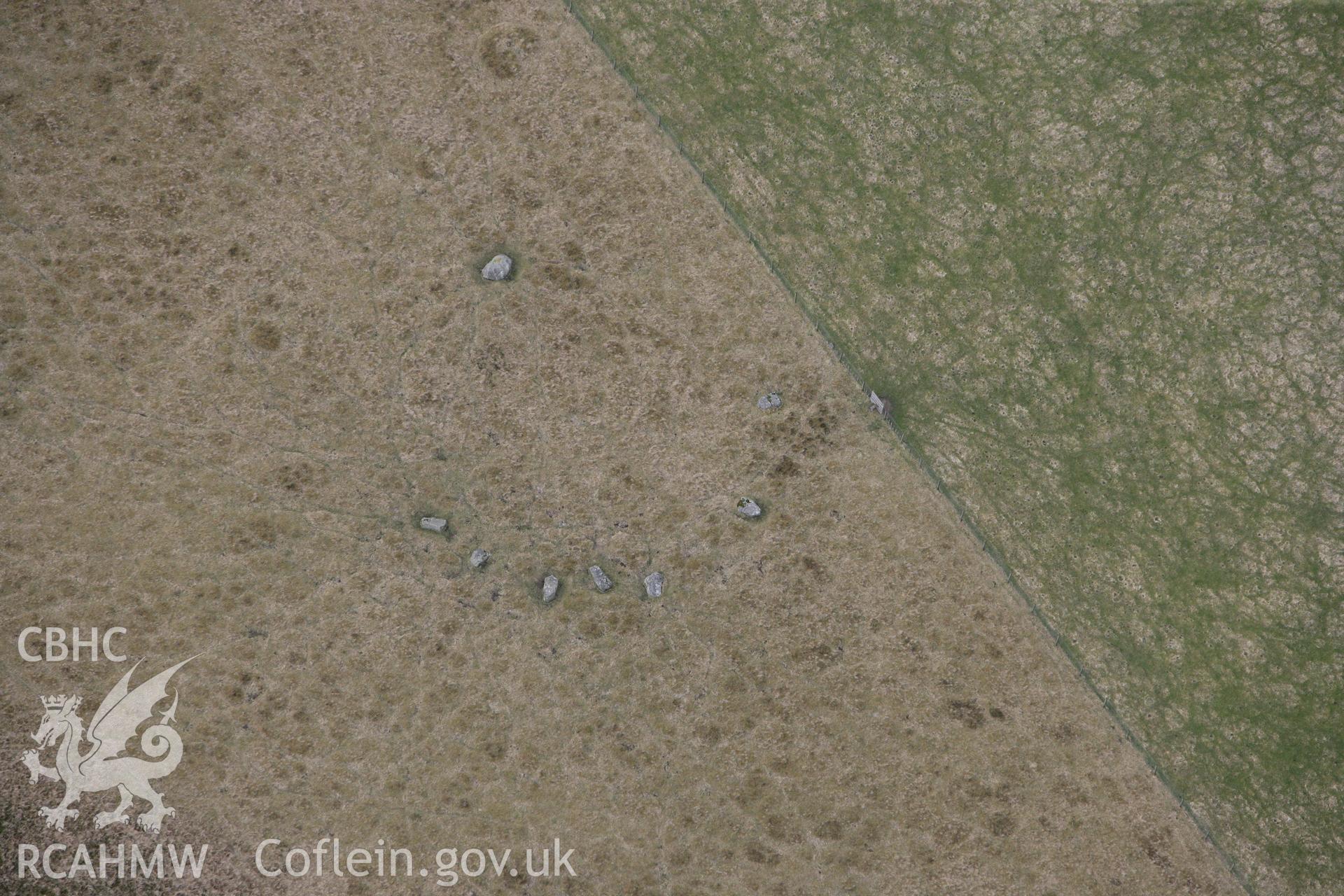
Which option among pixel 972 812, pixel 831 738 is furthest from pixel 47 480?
pixel 972 812

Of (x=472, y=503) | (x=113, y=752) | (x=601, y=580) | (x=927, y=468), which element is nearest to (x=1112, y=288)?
(x=927, y=468)

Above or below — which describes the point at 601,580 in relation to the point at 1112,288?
below

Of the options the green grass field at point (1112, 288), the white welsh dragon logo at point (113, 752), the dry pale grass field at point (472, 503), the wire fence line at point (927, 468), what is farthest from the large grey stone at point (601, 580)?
the white welsh dragon logo at point (113, 752)

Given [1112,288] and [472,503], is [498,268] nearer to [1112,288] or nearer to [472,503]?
[472,503]

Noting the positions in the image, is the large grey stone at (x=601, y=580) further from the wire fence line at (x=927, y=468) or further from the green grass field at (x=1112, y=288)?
the green grass field at (x=1112, y=288)

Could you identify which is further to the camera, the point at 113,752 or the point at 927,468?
the point at 927,468

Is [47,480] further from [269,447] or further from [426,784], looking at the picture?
[426,784]

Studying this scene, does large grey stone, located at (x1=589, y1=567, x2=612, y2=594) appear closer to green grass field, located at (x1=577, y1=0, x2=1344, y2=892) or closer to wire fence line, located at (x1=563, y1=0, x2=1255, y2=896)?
wire fence line, located at (x1=563, y1=0, x2=1255, y2=896)
